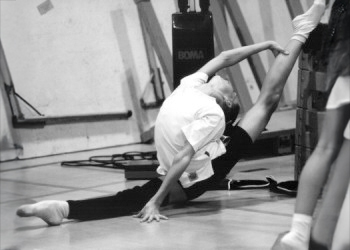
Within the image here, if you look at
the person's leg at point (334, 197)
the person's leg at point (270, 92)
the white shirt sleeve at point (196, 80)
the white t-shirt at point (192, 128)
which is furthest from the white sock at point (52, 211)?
the person's leg at point (334, 197)

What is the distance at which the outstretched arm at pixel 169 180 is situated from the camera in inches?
135

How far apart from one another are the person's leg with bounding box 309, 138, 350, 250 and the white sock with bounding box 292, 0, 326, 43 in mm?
841

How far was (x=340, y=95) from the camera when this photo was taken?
1.15 metres

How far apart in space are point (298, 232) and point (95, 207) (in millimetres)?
2421

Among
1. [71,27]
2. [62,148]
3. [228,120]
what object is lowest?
[62,148]

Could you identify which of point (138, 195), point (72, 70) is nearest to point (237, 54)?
point (138, 195)

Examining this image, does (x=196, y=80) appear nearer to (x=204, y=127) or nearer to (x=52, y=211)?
(x=204, y=127)

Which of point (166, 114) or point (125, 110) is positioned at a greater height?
point (166, 114)

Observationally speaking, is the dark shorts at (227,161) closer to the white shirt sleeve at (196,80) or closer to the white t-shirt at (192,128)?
the white t-shirt at (192,128)

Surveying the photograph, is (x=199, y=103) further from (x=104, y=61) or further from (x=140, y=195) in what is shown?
(x=104, y=61)

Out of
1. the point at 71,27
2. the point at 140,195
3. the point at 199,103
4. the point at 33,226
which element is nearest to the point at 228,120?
the point at 199,103

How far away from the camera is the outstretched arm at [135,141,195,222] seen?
135 inches

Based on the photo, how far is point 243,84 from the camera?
6441 millimetres

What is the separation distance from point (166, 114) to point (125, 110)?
9.28 feet
